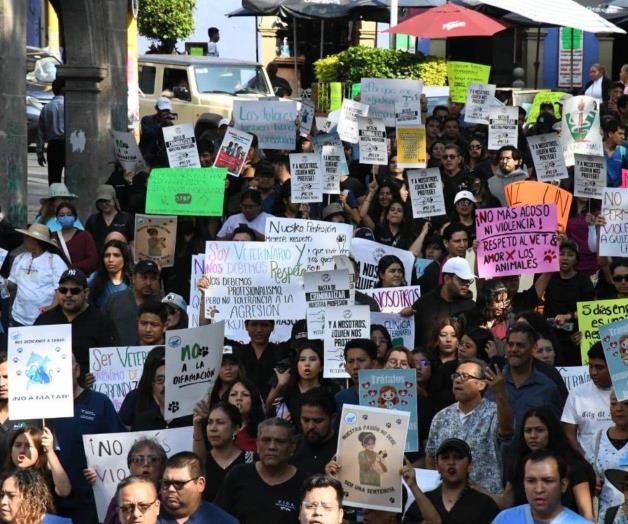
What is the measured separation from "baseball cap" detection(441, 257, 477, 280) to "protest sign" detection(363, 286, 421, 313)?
0.49 m

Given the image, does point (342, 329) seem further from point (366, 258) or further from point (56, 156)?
point (56, 156)

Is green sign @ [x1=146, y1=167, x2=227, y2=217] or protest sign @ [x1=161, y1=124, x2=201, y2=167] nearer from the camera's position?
green sign @ [x1=146, y1=167, x2=227, y2=217]

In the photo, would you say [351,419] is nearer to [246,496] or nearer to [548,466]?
[246,496]

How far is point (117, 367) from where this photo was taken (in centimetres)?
1234

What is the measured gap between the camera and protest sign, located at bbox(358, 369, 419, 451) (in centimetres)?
1099

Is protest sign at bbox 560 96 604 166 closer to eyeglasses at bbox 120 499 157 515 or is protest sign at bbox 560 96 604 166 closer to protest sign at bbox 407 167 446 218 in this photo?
protest sign at bbox 407 167 446 218

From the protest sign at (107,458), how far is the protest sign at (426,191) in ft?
20.4

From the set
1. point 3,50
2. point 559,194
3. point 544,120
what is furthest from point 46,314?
point 544,120

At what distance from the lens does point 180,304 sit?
13.8m

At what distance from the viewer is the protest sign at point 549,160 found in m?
17.3

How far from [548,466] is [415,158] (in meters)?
9.19

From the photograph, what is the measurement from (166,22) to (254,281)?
4085 cm

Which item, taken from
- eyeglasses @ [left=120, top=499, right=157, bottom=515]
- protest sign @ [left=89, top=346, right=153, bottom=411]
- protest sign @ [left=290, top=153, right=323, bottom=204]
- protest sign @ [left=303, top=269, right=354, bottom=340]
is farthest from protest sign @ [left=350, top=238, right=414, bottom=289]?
eyeglasses @ [left=120, top=499, right=157, bottom=515]

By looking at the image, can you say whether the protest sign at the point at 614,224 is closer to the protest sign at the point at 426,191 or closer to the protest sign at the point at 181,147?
the protest sign at the point at 426,191
